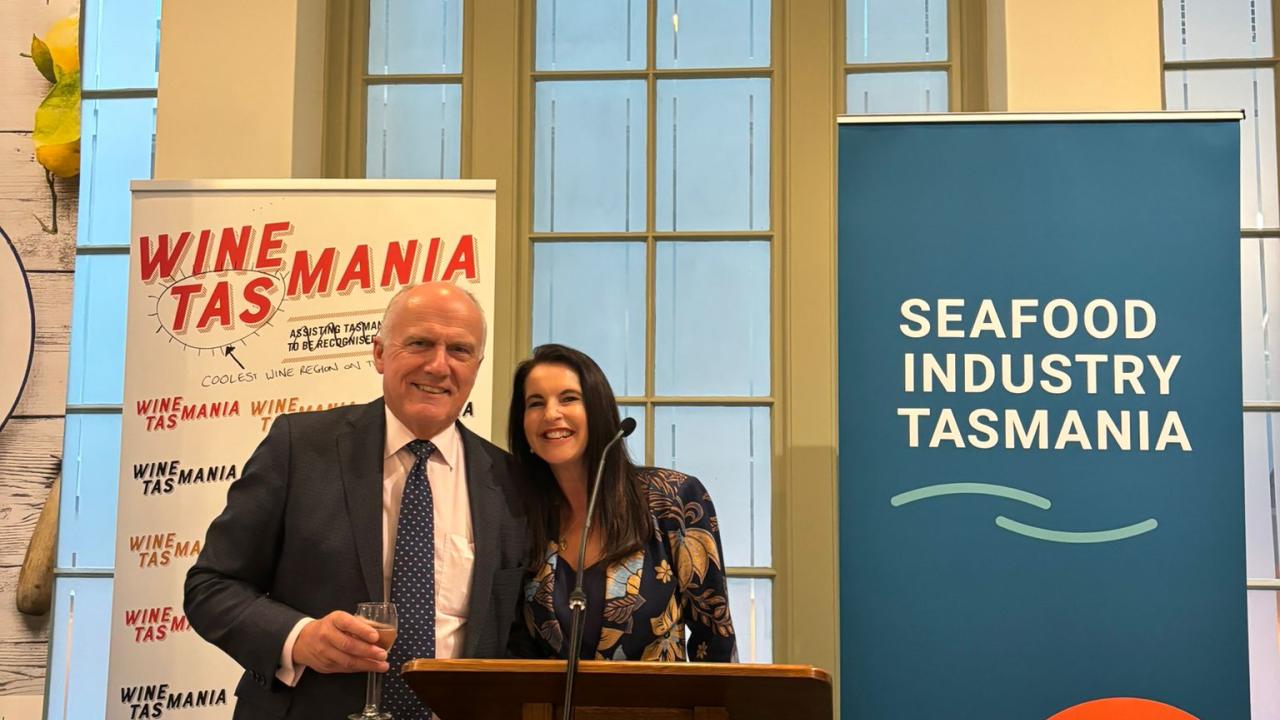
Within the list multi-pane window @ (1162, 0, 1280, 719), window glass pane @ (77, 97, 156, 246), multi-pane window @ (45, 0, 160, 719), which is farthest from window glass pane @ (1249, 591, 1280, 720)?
window glass pane @ (77, 97, 156, 246)

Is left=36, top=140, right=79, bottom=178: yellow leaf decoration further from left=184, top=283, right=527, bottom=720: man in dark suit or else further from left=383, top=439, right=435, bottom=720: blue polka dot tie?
left=383, top=439, right=435, bottom=720: blue polka dot tie

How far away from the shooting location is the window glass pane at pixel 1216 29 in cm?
410

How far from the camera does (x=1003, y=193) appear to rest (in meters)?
3.16

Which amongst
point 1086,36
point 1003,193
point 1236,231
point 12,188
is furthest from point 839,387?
point 12,188

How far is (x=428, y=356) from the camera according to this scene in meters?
2.68

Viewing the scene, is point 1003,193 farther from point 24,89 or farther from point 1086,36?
point 24,89

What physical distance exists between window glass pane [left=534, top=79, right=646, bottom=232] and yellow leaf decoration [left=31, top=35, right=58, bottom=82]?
1.64 m

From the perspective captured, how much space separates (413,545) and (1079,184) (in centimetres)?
179

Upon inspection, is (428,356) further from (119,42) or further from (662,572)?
(119,42)

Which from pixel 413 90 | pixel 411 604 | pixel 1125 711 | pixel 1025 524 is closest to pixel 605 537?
pixel 411 604

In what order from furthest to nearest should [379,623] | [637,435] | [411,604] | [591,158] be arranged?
[591,158], [637,435], [411,604], [379,623]

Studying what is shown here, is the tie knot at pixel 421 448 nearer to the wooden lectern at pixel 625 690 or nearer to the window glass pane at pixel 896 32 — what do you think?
the wooden lectern at pixel 625 690

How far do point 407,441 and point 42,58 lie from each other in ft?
8.30

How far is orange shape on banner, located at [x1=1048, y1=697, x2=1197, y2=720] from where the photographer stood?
296 centimetres
